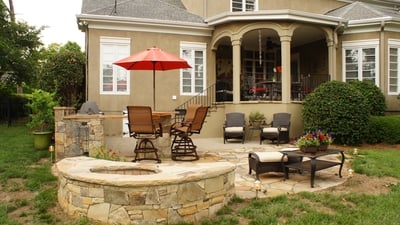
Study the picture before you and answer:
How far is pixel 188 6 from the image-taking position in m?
14.4

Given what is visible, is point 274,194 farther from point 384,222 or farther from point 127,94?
point 127,94

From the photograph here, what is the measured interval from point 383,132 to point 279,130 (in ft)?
11.4

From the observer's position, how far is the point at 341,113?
32.5ft

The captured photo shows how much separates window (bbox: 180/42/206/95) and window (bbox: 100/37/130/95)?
6.91 ft

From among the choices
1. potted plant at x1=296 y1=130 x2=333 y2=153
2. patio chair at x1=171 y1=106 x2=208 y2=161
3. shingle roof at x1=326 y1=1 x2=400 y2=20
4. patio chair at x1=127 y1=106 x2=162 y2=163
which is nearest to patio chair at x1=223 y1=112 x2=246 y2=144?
patio chair at x1=171 y1=106 x2=208 y2=161

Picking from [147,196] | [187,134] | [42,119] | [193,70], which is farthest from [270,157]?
[193,70]

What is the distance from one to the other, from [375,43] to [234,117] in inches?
252

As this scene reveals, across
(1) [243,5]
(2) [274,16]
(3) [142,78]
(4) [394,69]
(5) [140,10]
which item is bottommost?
(3) [142,78]

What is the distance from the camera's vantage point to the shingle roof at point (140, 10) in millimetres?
12023

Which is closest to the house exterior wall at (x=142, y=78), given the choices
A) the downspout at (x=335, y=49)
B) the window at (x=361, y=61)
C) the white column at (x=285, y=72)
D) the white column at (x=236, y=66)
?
the white column at (x=236, y=66)

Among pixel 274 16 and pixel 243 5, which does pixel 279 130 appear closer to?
pixel 274 16

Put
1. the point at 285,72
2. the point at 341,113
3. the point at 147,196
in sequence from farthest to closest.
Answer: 1. the point at 285,72
2. the point at 341,113
3. the point at 147,196

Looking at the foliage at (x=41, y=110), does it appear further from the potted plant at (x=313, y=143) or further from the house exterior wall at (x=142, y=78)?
the potted plant at (x=313, y=143)

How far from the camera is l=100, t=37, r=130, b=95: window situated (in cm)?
1156
